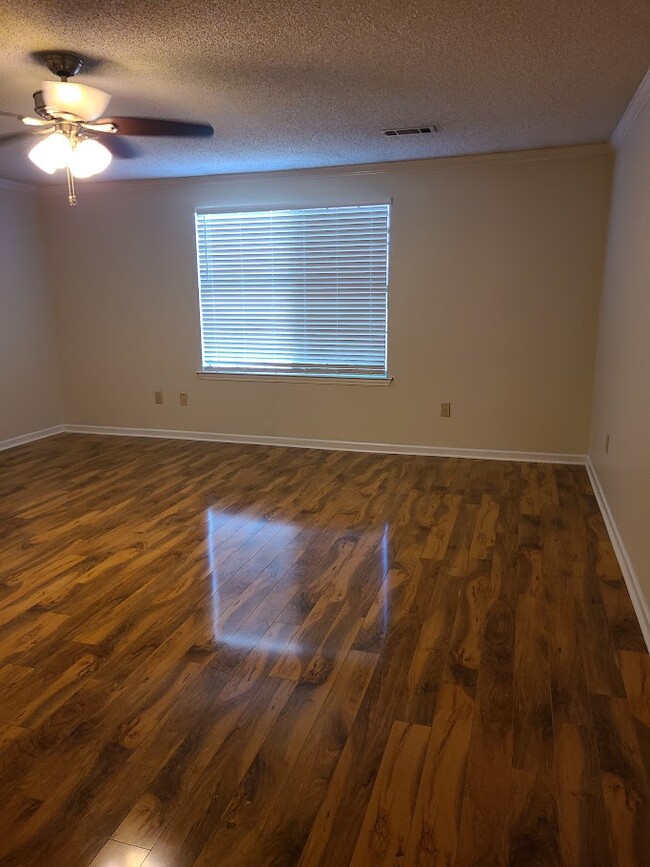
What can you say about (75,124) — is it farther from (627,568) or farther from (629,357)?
(627,568)

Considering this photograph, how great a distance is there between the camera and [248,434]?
553cm

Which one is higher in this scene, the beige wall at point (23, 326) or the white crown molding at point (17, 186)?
the white crown molding at point (17, 186)

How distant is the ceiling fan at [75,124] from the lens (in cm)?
251

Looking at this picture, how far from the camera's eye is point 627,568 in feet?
9.13

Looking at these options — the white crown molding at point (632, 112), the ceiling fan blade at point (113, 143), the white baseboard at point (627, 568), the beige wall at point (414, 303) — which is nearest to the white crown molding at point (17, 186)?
the beige wall at point (414, 303)

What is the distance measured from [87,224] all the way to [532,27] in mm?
4474

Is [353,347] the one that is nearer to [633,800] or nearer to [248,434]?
[248,434]

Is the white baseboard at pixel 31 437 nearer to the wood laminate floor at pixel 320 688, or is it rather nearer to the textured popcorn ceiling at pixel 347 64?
the wood laminate floor at pixel 320 688

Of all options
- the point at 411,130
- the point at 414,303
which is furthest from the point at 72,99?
the point at 414,303

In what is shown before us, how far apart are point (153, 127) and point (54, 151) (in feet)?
1.47

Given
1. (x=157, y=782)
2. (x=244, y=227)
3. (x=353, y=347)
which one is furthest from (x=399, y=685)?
(x=244, y=227)

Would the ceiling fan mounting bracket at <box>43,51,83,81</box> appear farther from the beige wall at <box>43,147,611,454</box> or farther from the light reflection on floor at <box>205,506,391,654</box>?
the beige wall at <box>43,147,611,454</box>

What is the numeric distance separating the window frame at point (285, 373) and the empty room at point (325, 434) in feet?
0.10

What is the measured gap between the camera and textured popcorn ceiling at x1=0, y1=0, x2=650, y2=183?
2143 mm
